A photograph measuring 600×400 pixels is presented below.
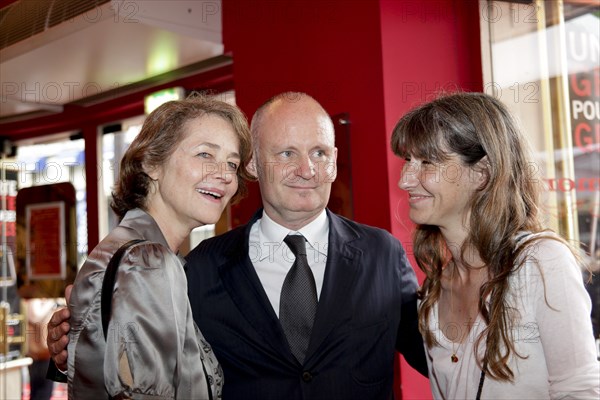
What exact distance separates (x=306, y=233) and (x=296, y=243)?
0.09 metres

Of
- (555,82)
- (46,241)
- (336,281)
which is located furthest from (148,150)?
(46,241)

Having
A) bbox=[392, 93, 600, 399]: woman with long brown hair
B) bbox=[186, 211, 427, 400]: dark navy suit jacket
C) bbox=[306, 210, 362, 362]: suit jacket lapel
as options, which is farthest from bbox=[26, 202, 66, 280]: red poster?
bbox=[392, 93, 600, 399]: woman with long brown hair

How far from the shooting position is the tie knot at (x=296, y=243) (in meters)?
1.97

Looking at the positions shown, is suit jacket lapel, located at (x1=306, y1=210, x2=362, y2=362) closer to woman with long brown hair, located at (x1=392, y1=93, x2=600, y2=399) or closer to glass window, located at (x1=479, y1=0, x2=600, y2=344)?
woman with long brown hair, located at (x1=392, y1=93, x2=600, y2=399)

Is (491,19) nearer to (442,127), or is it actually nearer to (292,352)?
(442,127)

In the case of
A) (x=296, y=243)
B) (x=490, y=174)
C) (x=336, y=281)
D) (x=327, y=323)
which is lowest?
(x=327, y=323)

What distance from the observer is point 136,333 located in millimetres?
1271

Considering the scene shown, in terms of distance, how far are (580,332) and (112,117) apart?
429 cm

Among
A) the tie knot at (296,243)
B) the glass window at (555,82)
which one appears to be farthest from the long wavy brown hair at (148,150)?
the glass window at (555,82)

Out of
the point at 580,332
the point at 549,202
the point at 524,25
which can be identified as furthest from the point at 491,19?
the point at 580,332

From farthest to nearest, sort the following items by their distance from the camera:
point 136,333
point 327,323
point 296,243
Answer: point 296,243 → point 327,323 → point 136,333

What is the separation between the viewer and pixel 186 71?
13.7ft

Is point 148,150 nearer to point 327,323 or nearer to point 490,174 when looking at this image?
point 327,323

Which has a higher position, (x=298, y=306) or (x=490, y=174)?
(x=490, y=174)
